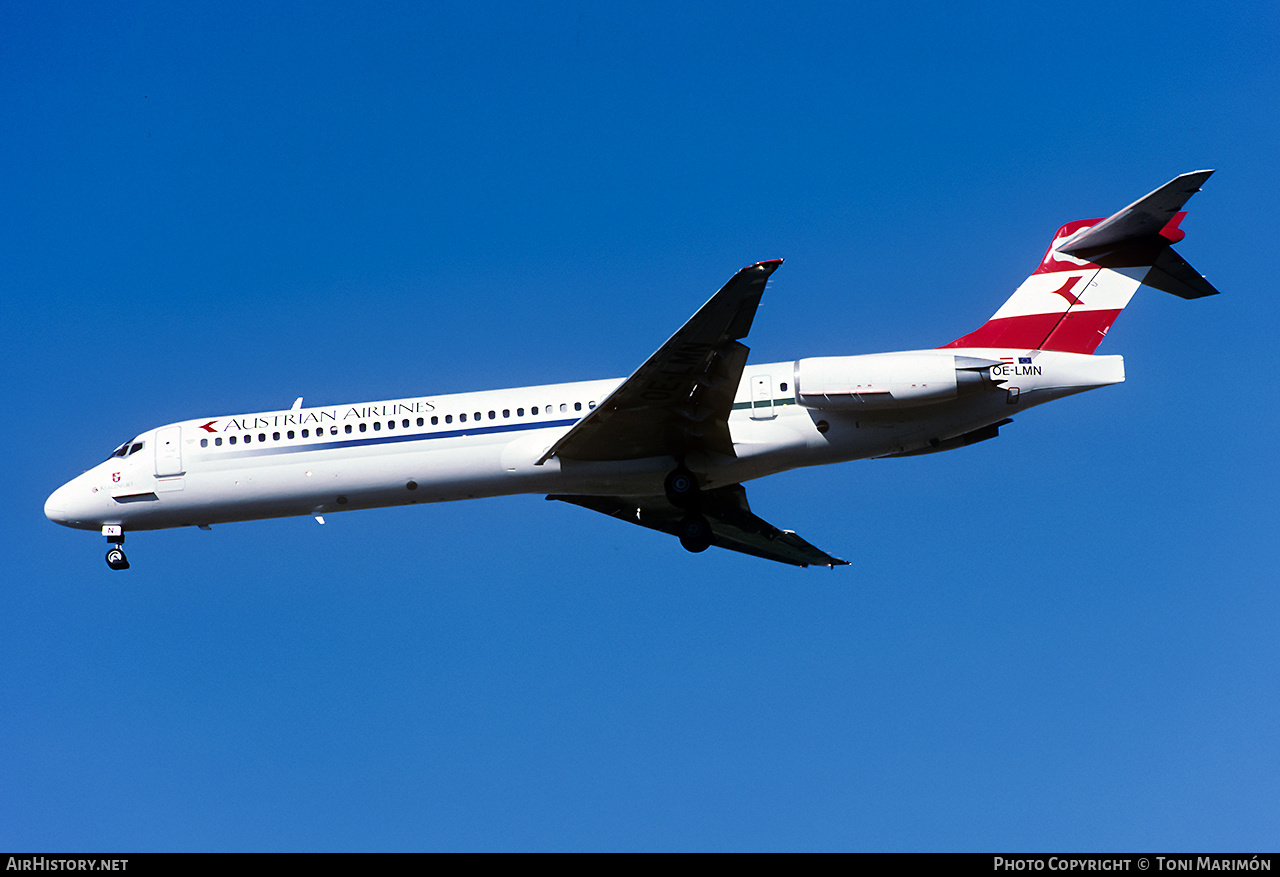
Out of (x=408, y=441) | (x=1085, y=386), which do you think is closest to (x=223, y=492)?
(x=408, y=441)

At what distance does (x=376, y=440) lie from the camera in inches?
867

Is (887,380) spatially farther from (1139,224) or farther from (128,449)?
(128,449)

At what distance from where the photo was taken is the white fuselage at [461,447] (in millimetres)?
20344

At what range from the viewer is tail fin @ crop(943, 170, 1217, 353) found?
20.6m

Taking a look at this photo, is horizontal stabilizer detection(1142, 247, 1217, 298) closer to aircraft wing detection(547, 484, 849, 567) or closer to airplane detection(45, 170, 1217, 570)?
airplane detection(45, 170, 1217, 570)

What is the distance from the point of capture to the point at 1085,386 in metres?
20.0

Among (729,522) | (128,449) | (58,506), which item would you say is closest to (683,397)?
(729,522)

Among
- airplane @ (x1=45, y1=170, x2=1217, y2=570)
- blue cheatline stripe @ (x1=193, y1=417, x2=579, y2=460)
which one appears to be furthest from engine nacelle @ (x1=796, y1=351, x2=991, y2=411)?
blue cheatline stripe @ (x1=193, y1=417, x2=579, y2=460)

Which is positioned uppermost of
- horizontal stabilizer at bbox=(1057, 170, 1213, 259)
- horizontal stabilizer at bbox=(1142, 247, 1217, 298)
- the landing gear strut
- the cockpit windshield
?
horizontal stabilizer at bbox=(1057, 170, 1213, 259)

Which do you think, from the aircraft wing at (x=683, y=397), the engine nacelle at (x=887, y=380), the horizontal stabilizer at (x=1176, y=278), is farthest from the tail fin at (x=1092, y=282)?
the aircraft wing at (x=683, y=397)

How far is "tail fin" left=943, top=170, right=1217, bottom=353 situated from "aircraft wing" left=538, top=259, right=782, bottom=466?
4.91 meters

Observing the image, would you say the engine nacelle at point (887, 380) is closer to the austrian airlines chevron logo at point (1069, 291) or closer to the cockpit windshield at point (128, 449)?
the austrian airlines chevron logo at point (1069, 291)
